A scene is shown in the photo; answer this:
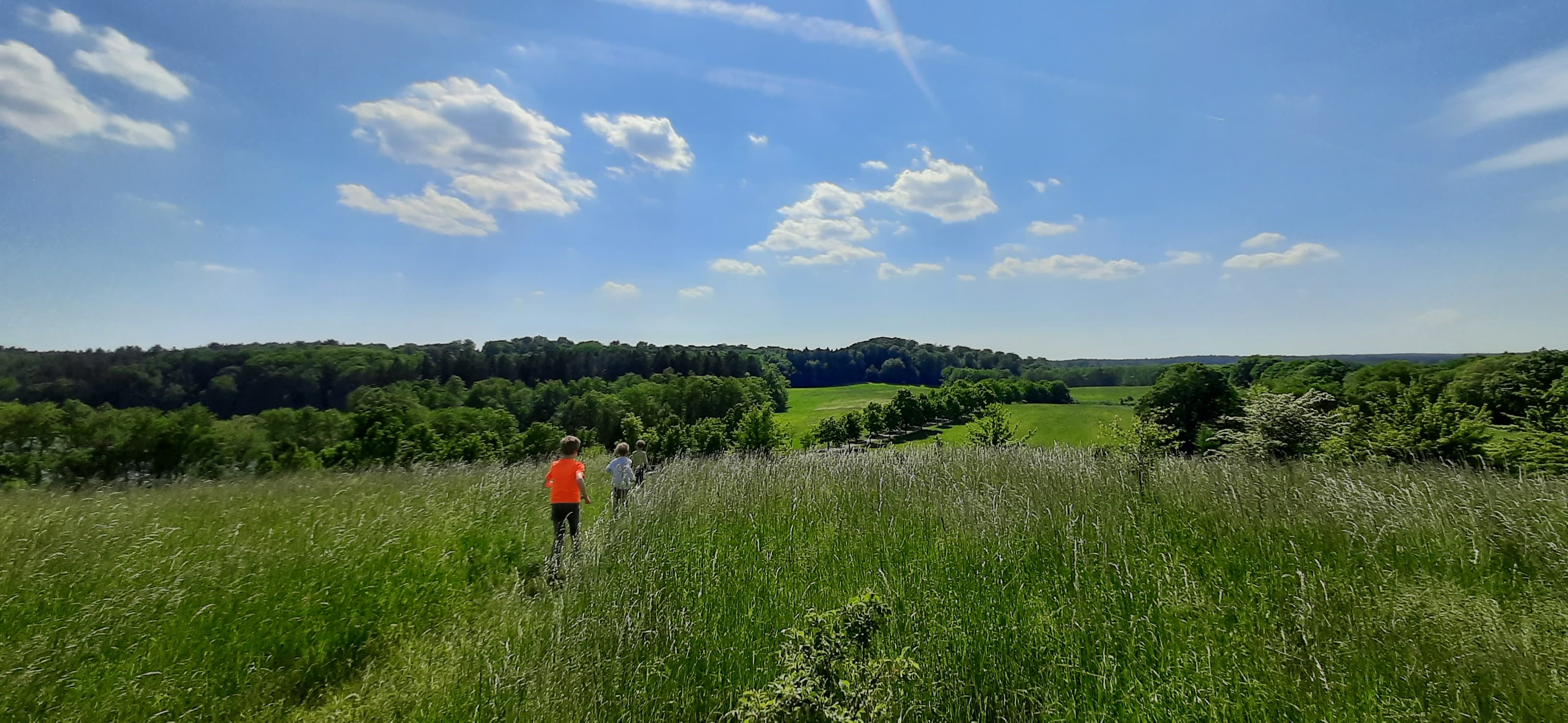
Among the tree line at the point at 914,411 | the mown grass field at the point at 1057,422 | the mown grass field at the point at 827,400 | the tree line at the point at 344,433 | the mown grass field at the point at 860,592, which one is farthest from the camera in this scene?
the mown grass field at the point at 827,400

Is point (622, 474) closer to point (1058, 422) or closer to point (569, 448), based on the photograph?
point (569, 448)

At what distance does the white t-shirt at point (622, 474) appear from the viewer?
8.74 metres

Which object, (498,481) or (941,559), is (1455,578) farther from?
(498,481)

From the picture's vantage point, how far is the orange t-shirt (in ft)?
22.9

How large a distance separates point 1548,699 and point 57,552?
35.0 ft

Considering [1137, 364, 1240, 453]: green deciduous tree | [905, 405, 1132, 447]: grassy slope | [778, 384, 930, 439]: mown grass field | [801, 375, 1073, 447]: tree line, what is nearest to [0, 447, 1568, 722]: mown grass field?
[801, 375, 1073, 447]: tree line

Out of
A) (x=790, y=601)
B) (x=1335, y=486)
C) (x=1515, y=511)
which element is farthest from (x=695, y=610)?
(x=1515, y=511)

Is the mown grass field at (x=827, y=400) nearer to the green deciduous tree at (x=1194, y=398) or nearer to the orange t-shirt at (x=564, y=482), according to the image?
the green deciduous tree at (x=1194, y=398)

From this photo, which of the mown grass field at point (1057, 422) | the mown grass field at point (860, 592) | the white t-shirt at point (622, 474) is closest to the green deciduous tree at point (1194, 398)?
the mown grass field at point (1057, 422)

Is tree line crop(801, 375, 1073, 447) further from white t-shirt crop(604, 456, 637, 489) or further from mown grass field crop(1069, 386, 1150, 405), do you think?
white t-shirt crop(604, 456, 637, 489)

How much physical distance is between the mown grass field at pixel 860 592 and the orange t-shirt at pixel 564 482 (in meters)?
0.98

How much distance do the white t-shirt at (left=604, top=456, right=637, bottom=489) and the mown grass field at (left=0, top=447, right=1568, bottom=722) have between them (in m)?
2.12

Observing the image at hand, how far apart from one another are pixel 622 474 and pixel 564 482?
1.84 m

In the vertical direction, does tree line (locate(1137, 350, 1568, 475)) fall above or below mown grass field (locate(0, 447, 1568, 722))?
above
